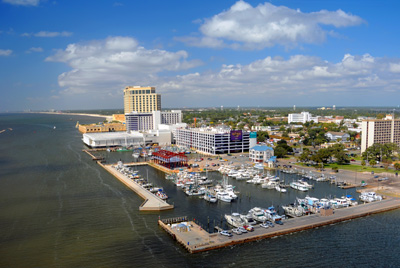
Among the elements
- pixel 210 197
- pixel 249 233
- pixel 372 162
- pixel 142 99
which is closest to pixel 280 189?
pixel 210 197

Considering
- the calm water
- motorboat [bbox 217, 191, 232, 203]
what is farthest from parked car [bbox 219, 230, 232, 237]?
motorboat [bbox 217, 191, 232, 203]

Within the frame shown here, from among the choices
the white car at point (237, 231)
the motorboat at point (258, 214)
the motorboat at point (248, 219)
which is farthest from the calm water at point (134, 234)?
the motorboat at point (248, 219)

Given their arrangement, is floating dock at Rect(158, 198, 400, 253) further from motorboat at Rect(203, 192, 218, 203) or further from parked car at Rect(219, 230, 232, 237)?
motorboat at Rect(203, 192, 218, 203)

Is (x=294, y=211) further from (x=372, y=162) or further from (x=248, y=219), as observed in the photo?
(x=372, y=162)

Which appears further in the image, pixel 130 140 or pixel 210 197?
pixel 130 140

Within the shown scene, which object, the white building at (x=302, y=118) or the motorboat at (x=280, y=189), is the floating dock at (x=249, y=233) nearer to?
the motorboat at (x=280, y=189)
